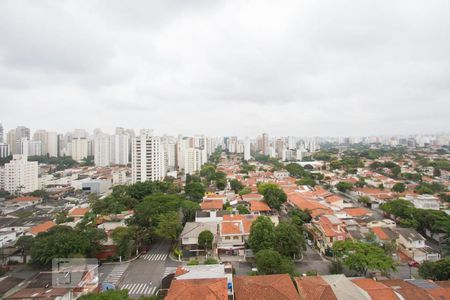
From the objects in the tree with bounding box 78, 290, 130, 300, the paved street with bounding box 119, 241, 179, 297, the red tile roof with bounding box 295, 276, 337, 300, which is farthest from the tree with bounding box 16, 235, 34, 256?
the red tile roof with bounding box 295, 276, 337, 300

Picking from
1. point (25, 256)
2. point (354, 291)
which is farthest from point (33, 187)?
point (354, 291)

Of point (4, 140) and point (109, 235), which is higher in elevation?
point (4, 140)

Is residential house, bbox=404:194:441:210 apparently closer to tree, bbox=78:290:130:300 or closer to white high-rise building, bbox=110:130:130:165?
tree, bbox=78:290:130:300

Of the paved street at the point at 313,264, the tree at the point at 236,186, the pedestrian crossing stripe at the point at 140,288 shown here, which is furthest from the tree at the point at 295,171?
the pedestrian crossing stripe at the point at 140,288

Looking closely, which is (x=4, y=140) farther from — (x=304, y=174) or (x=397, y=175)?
(x=397, y=175)

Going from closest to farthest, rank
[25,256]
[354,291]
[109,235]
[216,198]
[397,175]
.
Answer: [354,291], [25,256], [109,235], [216,198], [397,175]
